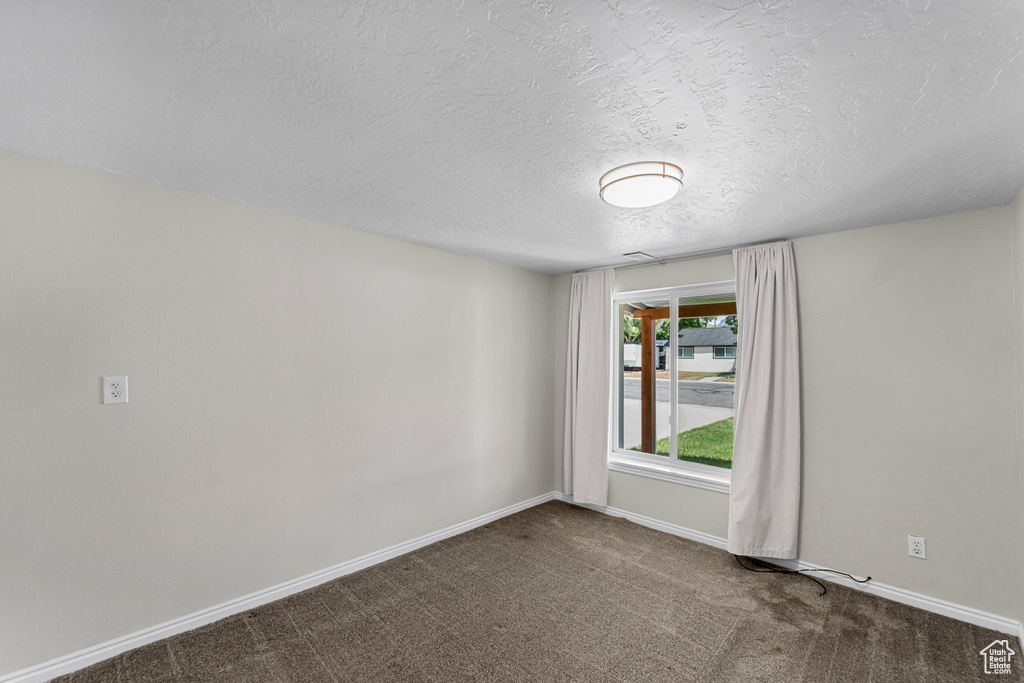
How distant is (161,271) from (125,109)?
0.98m

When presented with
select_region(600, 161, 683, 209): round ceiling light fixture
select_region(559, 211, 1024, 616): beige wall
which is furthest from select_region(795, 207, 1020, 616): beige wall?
select_region(600, 161, 683, 209): round ceiling light fixture

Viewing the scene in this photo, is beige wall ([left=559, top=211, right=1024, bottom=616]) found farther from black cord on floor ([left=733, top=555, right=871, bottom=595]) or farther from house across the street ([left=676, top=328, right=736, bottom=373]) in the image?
house across the street ([left=676, top=328, right=736, bottom=373])

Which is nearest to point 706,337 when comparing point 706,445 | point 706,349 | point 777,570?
point 706,349

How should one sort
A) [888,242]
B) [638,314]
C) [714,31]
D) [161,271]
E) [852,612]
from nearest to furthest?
[714,31]
[161,271]
[852,612]
[888,242]
[638,314]

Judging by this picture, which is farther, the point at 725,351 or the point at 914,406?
the point at 725,351

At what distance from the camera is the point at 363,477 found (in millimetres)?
3154

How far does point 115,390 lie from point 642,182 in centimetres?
273

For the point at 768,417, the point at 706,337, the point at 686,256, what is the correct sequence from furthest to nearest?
the point at 706,337 < the point at 686,256 < the point at 768,417

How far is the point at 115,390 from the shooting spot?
2.21 meters

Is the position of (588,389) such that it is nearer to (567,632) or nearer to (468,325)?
(468,325)

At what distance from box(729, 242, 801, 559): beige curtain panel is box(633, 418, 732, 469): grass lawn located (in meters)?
0.62

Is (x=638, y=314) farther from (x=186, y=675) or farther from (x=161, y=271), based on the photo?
(x=186, y=675)

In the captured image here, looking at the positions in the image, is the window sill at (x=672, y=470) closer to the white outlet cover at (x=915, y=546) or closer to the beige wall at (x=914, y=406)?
the beige wall at (x=914, y=406)

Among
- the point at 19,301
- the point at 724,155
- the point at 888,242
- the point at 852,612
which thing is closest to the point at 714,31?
the point at 724,155
